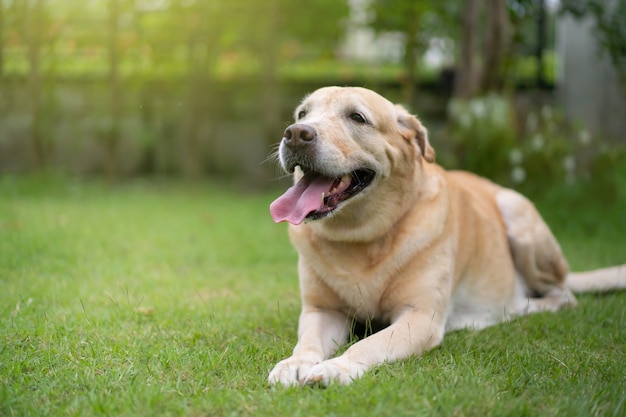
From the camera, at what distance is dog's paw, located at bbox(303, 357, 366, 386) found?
2.70 m

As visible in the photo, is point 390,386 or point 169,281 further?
point 169,281

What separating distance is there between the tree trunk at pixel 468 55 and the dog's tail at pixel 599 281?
16.1ft

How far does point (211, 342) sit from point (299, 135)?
1068 millimetres

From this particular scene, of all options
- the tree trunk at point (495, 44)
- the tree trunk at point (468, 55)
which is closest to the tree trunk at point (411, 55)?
the tree trunk at point (468, 55)

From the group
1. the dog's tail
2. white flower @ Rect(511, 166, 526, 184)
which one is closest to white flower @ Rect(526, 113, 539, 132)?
white flower @ Rect(511, 166, 526, 184)

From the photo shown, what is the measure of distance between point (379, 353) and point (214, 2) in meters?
9.02

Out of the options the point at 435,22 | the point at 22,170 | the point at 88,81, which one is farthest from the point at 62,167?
the point at 435,22

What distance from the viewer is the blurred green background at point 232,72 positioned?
9.56 meters

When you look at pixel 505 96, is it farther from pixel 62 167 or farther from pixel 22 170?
pixel 22 170

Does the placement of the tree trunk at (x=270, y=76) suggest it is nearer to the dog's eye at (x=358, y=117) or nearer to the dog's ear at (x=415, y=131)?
the dog's ear at (x=415, y=131)

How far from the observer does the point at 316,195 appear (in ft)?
11.1

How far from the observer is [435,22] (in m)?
13.2

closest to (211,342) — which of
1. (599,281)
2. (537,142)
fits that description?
(599,281)

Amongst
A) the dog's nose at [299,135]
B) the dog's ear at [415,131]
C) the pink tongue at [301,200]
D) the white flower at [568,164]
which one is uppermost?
the dog's nose at [299,135]
